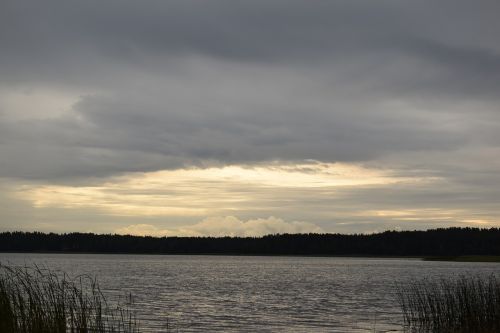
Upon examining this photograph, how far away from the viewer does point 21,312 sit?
15.0 meters

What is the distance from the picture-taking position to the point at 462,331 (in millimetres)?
21672

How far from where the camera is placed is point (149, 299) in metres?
43.7

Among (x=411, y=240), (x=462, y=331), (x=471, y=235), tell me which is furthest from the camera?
(x=411, y=240)

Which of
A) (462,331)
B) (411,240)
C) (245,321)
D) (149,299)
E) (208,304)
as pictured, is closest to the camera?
(462,331)

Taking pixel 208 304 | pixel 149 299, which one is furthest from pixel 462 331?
pixel 149 299

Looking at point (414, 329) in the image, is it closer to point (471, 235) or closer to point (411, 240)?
point (471, 235)

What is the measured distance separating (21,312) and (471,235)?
584 feet

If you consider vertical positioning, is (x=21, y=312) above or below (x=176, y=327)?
above

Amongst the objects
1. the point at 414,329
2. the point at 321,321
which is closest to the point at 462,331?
the point at 414,329

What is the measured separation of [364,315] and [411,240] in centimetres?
16806

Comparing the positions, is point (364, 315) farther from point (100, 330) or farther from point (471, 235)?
point (471, 235)

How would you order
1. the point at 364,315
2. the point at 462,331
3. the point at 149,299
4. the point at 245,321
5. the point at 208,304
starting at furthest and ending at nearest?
the point at 149,299 → the point at 208,304 → the point at 364,315 → the point at 245,321 → the point at 462,331

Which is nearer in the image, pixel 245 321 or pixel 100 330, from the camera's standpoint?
pixel 100 330

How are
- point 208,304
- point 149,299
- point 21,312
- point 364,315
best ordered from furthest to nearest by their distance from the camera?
point 149,299 < point 208,304 < point 364,315 < point 21,312
